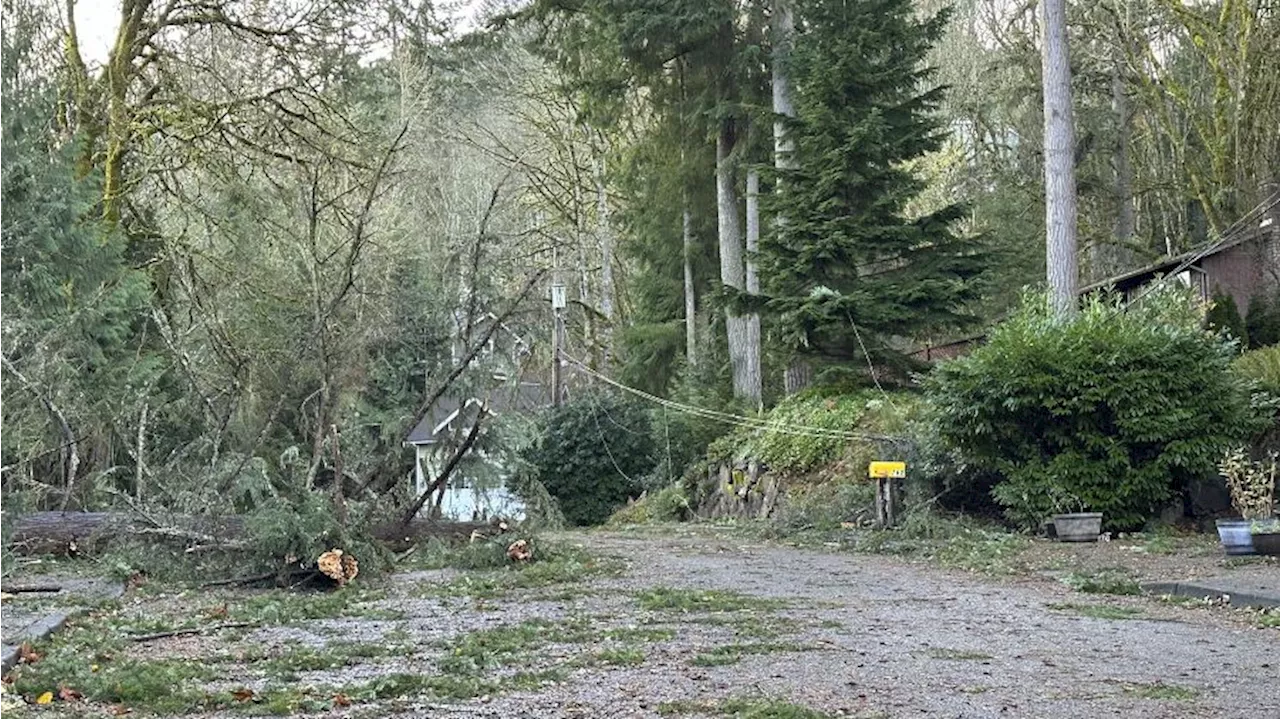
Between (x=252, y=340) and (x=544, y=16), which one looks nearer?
(x=252, y=340)

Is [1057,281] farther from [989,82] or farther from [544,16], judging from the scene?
[989,82]

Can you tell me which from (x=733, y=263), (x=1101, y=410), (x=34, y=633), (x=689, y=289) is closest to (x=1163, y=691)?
(x=34, y=633)

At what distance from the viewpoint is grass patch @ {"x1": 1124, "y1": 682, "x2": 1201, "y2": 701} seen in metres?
5.50

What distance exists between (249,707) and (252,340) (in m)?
14.2

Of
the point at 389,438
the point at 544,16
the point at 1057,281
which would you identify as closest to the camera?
the point at 389,438

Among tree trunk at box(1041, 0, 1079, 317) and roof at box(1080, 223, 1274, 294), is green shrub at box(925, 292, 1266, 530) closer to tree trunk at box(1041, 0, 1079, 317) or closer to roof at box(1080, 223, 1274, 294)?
tree trunk at box(1041, 0, 1079, 317)

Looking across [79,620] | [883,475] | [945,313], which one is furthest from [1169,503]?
[79,620]

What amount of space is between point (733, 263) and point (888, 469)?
1007 cm

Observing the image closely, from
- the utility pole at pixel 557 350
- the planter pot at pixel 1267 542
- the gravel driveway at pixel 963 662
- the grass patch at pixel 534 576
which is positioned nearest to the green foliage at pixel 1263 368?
the planter pot at pixel 1267 542

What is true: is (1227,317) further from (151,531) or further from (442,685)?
(442,685)

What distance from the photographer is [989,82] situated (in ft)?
109

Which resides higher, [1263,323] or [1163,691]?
[1263,323]

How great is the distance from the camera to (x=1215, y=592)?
9.70 meters

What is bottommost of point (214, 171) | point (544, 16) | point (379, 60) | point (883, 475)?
point (883, 475)
